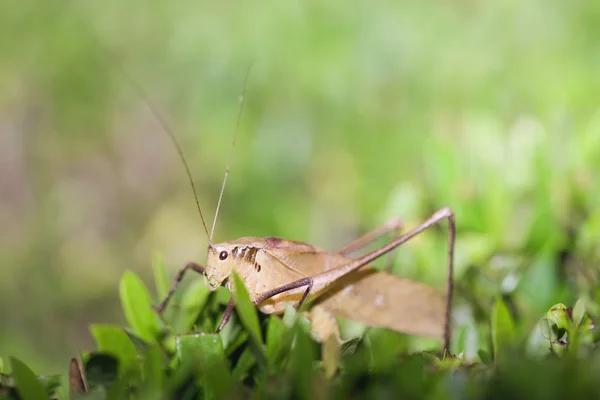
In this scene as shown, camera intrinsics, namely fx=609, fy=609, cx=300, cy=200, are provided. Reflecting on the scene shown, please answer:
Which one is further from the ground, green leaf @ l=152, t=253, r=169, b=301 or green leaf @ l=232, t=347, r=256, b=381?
green leaf @ l=152, t=253, r=169, b=301

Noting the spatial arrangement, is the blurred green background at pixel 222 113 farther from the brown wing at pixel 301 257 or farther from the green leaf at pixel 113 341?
the green leaf at pixel 113 341

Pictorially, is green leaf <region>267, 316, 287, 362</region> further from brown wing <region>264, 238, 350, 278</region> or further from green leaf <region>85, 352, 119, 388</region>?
brown wing <region>264, 238, 350, 278</region>

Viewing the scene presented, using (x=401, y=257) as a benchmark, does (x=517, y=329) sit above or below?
below

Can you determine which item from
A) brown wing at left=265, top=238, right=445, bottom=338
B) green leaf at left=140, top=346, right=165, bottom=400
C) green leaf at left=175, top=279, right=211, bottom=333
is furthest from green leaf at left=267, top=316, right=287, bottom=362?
brown wing at left=265, top=238, right=445, bottom=338

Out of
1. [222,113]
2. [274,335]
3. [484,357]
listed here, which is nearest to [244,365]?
[274,335]

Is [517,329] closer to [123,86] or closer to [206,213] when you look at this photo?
[206,213]

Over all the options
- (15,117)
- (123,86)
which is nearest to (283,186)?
(123,86)

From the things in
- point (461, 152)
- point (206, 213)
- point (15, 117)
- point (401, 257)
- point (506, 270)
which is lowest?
point (506, 270)
